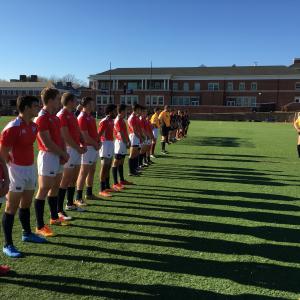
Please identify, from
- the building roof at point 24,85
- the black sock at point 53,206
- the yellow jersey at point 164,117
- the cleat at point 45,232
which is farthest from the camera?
the building roof at point 24,85

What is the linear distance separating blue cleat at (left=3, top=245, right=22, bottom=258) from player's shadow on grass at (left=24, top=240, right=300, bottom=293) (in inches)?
9.9

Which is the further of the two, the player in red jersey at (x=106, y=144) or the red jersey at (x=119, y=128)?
the red jersey at (x=119, y=128)

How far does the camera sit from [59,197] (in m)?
7.30

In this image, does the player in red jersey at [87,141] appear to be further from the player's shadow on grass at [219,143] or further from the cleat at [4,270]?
the player's shadow on grass at [219,143]

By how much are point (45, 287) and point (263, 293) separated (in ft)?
7.82

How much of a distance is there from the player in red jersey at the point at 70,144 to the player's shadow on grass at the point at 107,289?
2.43 meters

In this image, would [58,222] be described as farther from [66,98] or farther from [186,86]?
[186,86]

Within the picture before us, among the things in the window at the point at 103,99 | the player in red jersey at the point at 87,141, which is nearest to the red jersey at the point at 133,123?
the player in red jersey at the point at 87,141

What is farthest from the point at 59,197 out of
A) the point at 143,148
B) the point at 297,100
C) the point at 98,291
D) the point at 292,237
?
the point at 297,100

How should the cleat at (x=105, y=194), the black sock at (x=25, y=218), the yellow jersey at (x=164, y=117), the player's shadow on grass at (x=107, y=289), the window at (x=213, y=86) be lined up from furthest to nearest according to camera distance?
the window at (x=213, y=86), the yellow jersey at (x=164, y=117), the cleat at (x=105, y=194), the black sock at (x=25, y=218), the player's shadow on grass at (x=107, y=289)

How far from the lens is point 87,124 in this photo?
26.2 feet

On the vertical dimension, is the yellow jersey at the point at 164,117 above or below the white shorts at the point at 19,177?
above

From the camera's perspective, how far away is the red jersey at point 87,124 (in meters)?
7.92

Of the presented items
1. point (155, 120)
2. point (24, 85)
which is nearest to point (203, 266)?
point (155, 120)
